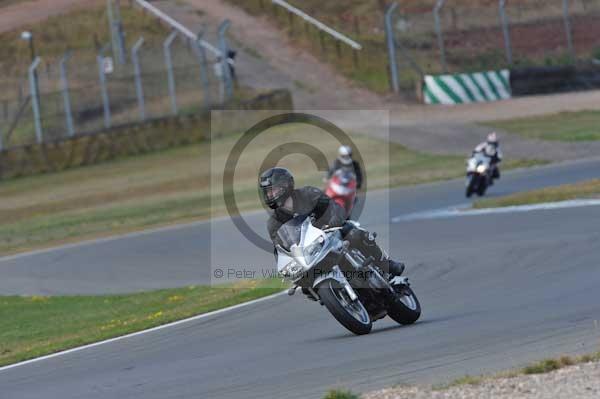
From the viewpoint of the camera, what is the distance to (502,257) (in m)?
14.0

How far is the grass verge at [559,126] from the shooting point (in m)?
30.7

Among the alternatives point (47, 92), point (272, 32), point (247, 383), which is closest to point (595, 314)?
point (247, 383)

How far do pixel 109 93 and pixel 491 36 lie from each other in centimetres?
1494

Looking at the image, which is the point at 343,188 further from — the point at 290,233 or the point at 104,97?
the point at 104,97

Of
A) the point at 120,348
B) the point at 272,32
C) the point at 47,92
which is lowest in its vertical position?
the point at 120,348

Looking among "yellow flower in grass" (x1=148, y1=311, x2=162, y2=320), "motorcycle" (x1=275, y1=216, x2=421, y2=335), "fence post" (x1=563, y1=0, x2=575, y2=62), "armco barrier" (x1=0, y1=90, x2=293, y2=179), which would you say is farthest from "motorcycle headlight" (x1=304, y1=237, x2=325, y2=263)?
"fence post" (x1=563, y1=0, x2=575, y2=62)

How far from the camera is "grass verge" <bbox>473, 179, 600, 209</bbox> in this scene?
744 inches

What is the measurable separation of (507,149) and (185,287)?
15904mm

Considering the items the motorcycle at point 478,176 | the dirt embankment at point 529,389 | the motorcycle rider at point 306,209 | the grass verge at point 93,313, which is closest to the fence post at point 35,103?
the motorcycle at point 478,176

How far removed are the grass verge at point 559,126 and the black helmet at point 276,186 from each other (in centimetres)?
2180

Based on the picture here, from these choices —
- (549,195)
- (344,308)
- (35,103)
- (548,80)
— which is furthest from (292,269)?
(548,80)

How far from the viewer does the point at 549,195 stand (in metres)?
19.3

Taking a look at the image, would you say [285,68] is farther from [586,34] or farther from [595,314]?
[595,314]

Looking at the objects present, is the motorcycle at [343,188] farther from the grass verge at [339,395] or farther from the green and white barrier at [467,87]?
the green and white barrier at [467,87]
